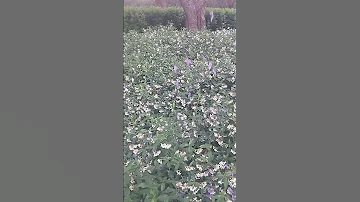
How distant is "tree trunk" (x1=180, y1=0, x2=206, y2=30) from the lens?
11.1 ft

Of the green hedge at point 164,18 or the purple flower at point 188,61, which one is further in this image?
the purple flower at point 188,61

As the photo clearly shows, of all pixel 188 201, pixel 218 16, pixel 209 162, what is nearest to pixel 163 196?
pixel 188 201

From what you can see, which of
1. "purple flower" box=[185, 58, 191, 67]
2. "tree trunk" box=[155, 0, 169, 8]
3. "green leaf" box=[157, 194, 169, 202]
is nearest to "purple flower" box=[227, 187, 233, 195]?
"green leaf" box=[157, 194, 169, 202]

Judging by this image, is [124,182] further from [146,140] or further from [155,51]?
[155,51]

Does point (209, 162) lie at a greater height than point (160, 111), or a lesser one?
lesser

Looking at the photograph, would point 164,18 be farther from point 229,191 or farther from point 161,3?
point 229,191

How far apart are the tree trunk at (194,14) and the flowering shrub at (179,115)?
55 mm

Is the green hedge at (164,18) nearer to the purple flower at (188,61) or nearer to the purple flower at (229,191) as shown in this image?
the purple flower at (188,61)

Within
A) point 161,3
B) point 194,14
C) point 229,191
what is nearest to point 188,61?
point 194,14

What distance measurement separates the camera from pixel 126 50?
3.34 metres

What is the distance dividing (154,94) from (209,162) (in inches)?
25.5

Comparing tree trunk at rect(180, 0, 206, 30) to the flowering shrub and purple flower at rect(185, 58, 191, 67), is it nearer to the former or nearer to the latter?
the flowering shrub

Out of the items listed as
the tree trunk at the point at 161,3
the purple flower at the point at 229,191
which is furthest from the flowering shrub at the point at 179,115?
the tree trunk at the point at 161,3

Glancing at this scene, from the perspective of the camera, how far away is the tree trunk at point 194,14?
3395 mm
